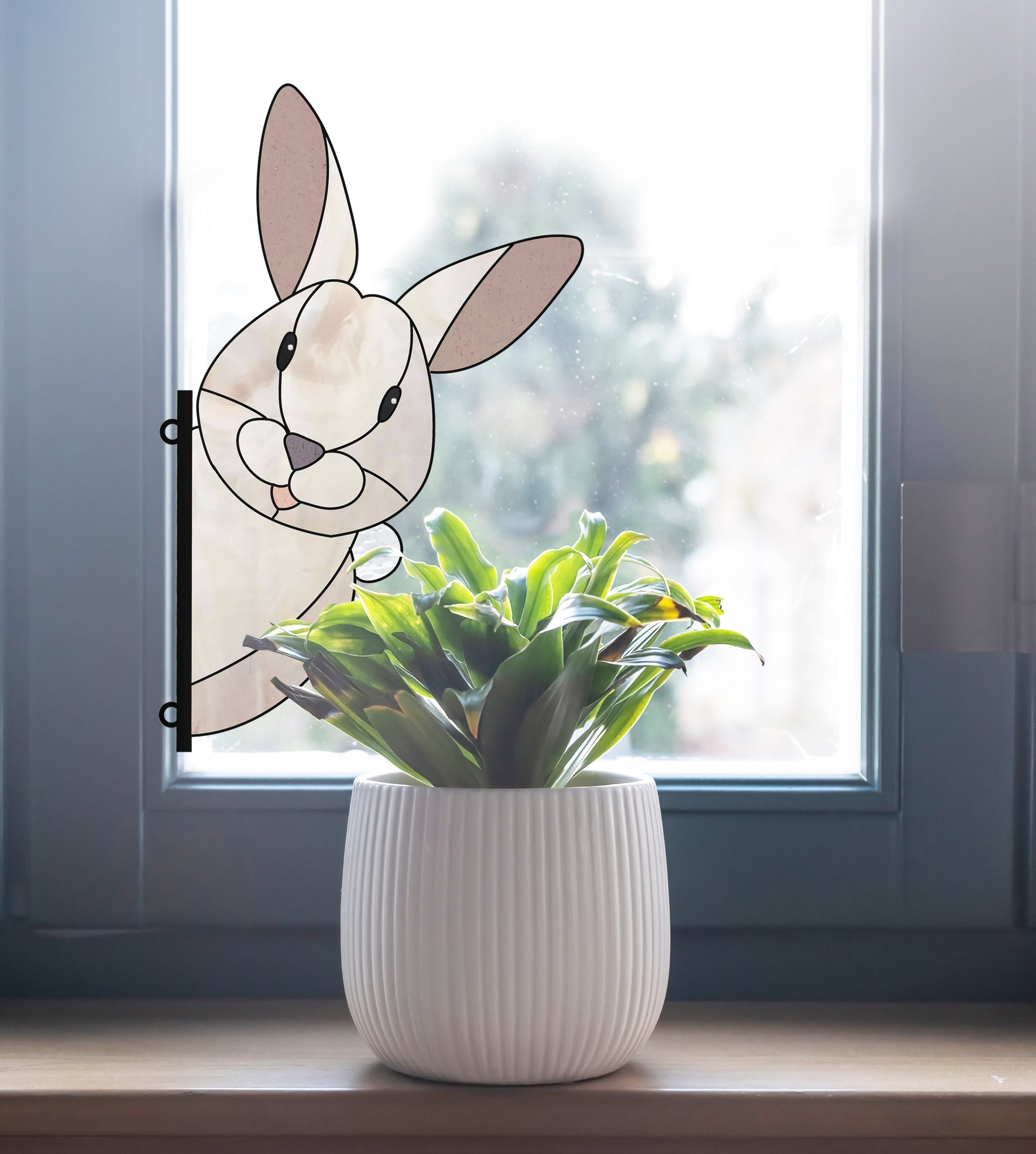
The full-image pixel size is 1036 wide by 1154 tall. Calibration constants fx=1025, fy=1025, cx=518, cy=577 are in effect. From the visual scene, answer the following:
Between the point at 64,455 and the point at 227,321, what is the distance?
0.18 metres

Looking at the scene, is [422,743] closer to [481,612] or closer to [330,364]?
[481,612]

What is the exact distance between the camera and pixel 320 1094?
25.4 inches

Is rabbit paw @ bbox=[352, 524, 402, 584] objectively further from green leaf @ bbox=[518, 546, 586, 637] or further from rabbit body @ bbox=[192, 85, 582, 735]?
green leaf @ bbox=[518, 546, 586, 637]

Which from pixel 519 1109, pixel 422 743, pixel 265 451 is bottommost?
pixel 519 1109

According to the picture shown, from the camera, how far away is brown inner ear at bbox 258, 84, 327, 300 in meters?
0.87

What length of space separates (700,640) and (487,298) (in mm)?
365

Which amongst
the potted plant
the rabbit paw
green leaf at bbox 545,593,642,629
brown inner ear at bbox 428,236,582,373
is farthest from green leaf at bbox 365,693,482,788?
brown inner ear at bbox 428,236,582,373

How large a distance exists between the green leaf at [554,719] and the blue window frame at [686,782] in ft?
0.74

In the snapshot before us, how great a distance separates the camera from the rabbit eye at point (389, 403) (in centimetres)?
87

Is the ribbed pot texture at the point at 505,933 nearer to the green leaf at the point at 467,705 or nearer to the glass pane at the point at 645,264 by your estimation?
the green leaf at the point at 467,705

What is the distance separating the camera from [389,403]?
87 centimetres

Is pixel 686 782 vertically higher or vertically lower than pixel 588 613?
lower

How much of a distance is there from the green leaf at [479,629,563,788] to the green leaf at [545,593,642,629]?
0.5 inches

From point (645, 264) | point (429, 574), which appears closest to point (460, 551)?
point (429, 574)
